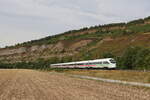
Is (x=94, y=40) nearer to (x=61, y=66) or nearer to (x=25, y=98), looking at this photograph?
(x=61, y=66)

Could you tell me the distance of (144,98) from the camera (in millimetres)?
16359

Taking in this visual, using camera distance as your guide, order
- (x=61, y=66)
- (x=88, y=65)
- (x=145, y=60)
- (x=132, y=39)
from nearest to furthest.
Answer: (x=145, y=60)
(x=88, y=65)
(x=61, y=66)
(x=132, y=39)

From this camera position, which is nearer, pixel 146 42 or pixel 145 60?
pixel 145 60

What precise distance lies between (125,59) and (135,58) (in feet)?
11.0

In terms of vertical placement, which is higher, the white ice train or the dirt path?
the white ice train

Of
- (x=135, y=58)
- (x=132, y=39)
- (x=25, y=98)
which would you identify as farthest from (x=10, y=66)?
(x=25, y=98)

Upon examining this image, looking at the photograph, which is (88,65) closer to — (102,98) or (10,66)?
(102,98)

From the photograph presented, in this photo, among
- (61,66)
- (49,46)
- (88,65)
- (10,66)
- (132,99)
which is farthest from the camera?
(49,46)

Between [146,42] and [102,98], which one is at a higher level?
[146,42]

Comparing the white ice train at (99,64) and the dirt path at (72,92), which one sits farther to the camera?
the white ice train at (99,64)

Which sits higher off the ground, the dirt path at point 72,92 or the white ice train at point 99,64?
the white ice train at point 99,64

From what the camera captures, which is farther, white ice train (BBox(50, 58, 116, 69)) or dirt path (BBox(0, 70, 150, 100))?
white ice train (BBox(50, 58, 116, 69))

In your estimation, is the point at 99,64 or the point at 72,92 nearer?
the point at 72,92

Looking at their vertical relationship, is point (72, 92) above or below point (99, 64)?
below
